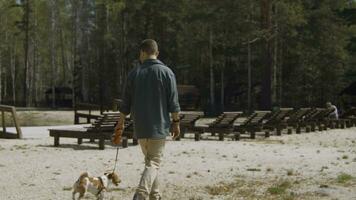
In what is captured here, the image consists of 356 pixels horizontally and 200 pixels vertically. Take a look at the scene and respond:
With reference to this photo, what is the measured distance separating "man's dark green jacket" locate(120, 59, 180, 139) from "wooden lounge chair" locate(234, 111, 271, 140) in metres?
12.5

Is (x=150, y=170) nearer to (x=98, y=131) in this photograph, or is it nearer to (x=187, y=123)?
(x=98, y=131)

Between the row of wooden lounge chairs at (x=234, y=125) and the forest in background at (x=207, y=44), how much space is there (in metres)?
8.53

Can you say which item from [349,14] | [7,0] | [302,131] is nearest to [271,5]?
[302,131]

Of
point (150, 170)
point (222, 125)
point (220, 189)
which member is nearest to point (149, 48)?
point (150, 170)

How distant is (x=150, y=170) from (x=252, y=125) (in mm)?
14124

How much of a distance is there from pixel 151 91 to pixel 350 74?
4264 cm

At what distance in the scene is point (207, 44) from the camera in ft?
146

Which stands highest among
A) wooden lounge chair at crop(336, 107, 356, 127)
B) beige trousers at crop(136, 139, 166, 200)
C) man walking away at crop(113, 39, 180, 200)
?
man walking away at crop(113, 39, 180, 200)

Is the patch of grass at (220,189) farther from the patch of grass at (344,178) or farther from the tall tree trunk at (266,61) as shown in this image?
the tall tree trunk at (266,61)

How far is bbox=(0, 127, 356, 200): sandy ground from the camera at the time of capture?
25.4 feet

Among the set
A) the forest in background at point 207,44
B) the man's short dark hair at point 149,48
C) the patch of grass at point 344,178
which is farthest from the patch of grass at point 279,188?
the forest in background at point 207,44

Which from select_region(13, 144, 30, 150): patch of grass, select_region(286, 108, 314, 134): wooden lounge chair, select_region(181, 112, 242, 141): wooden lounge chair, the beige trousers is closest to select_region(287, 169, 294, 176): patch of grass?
the beige trousers

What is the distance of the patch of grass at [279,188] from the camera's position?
7.70 m

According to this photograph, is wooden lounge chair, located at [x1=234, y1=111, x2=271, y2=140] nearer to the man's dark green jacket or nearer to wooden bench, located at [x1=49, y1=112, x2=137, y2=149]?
wooden bench, located at [x1=49, y1=112, x2=137, y2=149]
